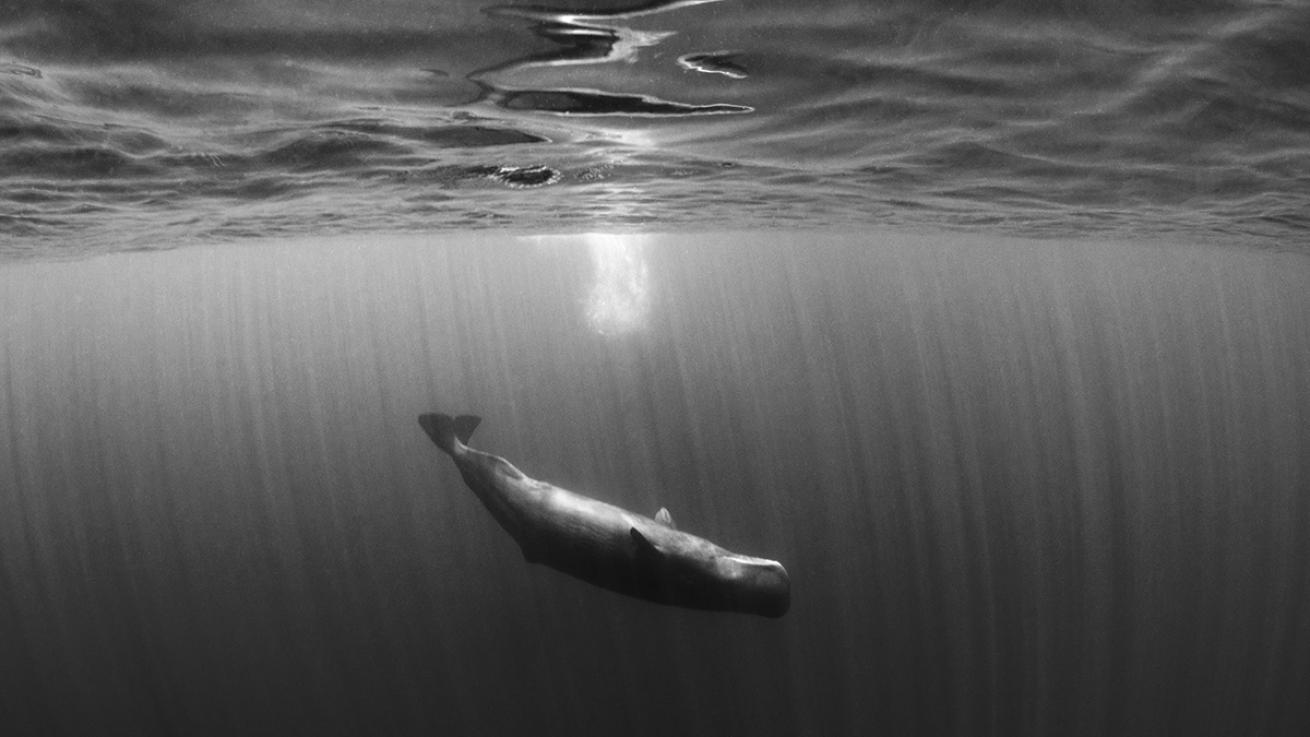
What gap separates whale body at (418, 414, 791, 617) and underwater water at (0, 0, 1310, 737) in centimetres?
458

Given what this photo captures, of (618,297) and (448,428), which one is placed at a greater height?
(618,297)

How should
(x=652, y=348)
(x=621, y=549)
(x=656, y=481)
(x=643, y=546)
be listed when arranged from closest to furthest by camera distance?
(x=643, y=546)
(x=621, y=549)
(x=656, y=481)
(x=652, y=348)

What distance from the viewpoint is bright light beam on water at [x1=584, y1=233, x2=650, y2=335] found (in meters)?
75.4

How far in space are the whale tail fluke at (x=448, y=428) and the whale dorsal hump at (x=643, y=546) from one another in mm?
4043

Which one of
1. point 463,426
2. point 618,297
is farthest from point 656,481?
point 463,426

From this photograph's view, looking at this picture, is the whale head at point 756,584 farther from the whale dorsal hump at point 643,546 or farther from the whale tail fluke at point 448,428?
the whale tail fluke at point 448,428

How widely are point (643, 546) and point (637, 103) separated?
4799 millimetres

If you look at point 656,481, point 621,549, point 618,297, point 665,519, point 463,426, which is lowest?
point 656,481

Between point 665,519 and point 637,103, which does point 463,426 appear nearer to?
point 665,519

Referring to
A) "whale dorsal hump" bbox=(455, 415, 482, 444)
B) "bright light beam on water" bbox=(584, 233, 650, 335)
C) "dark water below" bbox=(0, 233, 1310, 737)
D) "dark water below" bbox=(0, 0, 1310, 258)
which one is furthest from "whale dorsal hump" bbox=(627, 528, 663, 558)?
"bright light beam on water" bbox=(584, 233, 650, 335)

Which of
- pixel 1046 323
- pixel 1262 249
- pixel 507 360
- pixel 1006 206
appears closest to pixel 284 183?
pixel 1006 206

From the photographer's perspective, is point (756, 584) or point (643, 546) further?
point (643, 546)

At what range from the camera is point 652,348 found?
90.0 meters

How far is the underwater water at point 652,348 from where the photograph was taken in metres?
7.50
